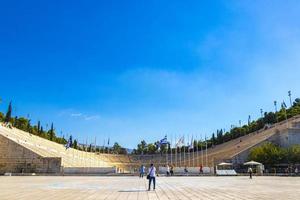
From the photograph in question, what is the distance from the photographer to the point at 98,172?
5006 centimetres

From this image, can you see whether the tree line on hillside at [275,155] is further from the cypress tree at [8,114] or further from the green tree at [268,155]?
the cypress tree at [8,114]

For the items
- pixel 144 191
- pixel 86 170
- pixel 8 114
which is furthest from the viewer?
pixel 8 114

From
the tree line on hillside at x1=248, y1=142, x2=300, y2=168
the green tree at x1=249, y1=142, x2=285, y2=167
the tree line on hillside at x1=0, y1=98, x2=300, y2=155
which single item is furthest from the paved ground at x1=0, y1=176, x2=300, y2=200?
the tree line on hillside at x1=0, y1=98, x2=300, y2=155

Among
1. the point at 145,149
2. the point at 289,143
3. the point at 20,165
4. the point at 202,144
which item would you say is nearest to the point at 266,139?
the point at 289,143

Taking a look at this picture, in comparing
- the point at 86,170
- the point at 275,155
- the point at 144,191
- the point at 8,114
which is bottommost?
the point at 144,191

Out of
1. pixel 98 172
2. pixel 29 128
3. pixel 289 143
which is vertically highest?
pixel 29 128

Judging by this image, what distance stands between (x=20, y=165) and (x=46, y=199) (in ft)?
149

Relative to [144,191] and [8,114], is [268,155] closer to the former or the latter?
[144,191]

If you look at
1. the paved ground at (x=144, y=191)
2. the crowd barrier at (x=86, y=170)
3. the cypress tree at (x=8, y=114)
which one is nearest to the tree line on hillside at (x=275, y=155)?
the crowd barrier at (x=86, y=170)

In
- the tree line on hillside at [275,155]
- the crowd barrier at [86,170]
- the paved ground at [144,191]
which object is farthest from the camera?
the tree line on hillside at [275,155]

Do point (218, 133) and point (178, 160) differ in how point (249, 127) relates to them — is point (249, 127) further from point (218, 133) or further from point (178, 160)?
point (178, 160)

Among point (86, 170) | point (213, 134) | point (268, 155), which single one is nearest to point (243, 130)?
point (213, 134)

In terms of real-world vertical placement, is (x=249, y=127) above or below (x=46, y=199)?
above

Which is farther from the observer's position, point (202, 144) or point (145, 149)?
point (145, 149)
